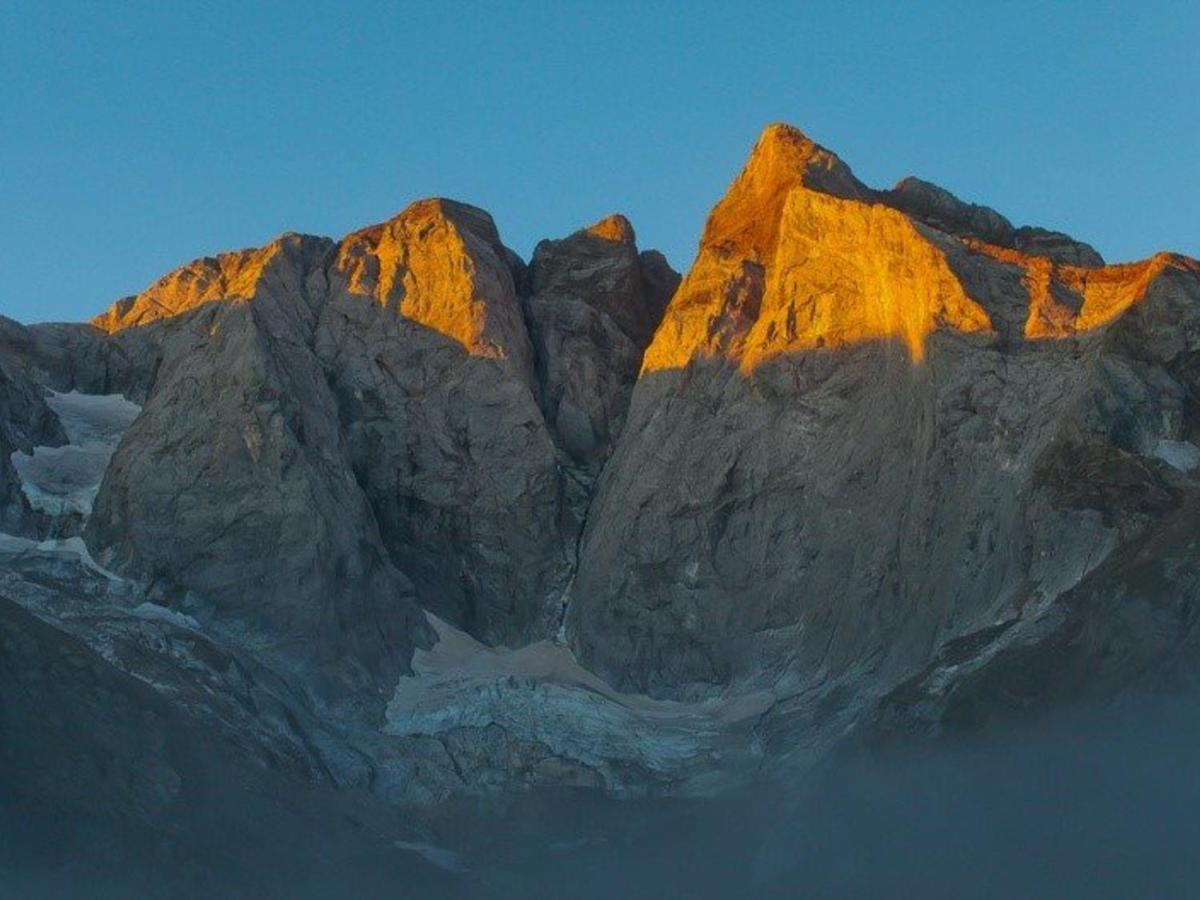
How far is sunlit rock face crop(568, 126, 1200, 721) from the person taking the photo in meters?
53.4

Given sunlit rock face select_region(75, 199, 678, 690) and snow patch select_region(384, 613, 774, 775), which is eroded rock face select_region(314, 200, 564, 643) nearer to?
sunlit rock face select_region(75, 199, 678, 690)

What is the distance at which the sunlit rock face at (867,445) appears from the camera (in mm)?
53406

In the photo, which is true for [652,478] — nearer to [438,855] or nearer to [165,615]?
[165,615]

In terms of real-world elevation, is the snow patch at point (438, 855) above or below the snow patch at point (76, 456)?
below

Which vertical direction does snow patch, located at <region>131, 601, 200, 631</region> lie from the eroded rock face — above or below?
below

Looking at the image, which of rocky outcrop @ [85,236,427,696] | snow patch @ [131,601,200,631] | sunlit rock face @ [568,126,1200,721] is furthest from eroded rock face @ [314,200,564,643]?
snow patch @ [131,601,200,631]

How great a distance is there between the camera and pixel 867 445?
60.3 metres

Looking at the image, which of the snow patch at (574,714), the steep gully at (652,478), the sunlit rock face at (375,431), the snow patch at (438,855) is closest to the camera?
the snow patch at (438,855)

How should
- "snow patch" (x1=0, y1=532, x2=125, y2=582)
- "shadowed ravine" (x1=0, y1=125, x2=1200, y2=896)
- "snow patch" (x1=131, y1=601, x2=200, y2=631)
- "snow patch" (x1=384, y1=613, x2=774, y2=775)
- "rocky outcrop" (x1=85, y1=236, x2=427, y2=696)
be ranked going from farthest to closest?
"rocky outcrop" (x1=85, y1=236, x2=427, y2=696), "snow patch" (x1=0, y1=532, x2=125, y2=582), "snow patch" (x1=131, y1=601, x2=200, y2=631), "snow patch" (x1=384, y1=613, x2=774, y2=775), "shadowed ravine" (x1=0, y1=125, x2=1200, y2=896)

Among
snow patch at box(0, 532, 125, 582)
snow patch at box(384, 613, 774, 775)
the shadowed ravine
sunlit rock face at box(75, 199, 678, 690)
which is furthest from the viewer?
sunlit rock face at box(75, 199, 678, 690)

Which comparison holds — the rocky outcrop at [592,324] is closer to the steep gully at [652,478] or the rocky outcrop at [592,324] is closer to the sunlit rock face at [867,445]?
the steep gully at [652,478]

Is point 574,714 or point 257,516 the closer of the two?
point 574,714

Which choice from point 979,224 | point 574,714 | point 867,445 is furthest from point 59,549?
point 979,224

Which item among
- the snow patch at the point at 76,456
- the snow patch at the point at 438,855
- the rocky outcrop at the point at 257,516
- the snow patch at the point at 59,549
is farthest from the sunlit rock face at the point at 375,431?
the snow patch at the point at 438,855
